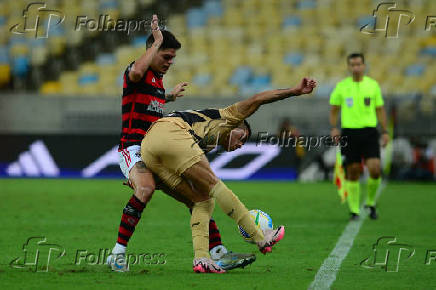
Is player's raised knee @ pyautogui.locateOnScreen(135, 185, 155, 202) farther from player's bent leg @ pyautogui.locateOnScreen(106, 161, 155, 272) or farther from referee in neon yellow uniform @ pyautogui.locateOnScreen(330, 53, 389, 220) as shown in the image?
referee in neon yellow uniform @ pyautogui.locateOnScreen(330, 53, 389, 220)

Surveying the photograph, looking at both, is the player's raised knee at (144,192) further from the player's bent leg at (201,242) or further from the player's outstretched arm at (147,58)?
the player's outstretched arm at (147,58)

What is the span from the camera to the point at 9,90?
2334 cm

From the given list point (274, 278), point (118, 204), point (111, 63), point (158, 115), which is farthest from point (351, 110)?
point (111, 63)

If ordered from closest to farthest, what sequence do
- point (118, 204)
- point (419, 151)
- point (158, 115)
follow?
point (158, 115), point (118, 204), point (419, 151)

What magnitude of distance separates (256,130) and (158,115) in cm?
1363

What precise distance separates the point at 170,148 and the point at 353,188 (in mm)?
5785

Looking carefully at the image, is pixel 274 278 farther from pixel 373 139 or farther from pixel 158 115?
pixel 373 139

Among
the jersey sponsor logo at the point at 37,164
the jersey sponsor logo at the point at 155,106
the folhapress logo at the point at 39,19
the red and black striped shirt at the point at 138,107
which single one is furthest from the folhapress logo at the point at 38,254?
the folhapress logo at the point at 39,19

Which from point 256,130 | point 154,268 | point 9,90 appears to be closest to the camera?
point 154,268

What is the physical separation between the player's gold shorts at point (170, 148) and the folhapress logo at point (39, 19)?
58.2 feet

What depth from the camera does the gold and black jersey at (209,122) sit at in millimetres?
7059

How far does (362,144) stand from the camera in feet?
40.1

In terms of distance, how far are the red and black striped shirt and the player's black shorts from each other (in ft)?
16.9

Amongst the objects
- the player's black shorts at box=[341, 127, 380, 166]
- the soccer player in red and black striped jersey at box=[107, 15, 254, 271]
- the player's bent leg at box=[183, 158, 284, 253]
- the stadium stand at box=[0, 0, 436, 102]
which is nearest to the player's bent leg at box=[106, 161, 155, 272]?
the soccer player in red and black striped jersey at box=[107, 15, 254, 271]
